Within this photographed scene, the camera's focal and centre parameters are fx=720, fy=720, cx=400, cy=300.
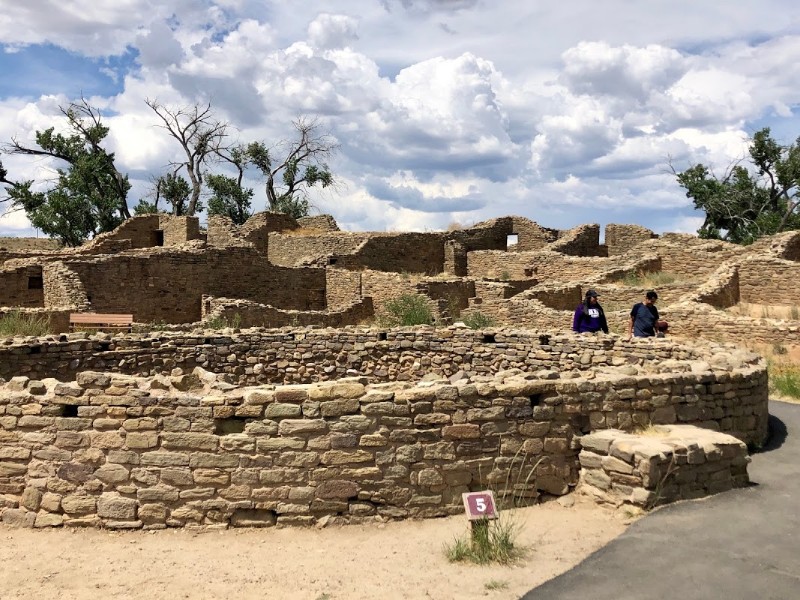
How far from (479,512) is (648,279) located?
20.3 meters

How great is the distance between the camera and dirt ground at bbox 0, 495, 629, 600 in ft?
17.9

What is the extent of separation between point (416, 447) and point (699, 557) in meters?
2.53

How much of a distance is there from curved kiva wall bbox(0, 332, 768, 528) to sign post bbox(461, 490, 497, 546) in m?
0.92

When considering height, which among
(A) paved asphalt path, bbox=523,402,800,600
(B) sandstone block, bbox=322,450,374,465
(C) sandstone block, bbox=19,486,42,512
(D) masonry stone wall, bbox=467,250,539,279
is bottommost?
(A) paved asphalt path, bbox=523,402,800,600

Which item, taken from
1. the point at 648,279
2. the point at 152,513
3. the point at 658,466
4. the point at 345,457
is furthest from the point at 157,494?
the point at 648,279

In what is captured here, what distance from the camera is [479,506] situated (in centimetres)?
585

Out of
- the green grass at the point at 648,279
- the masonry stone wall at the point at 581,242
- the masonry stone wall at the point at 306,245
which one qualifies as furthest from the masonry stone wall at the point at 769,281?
the masonry stone wall at the point at 306,245

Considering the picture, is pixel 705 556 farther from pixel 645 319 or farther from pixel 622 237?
pixel 622 237

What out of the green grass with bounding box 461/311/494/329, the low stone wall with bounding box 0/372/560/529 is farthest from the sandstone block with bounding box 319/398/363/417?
the green grass with bounding box 461/311/494/329

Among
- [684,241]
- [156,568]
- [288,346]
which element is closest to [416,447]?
[156,568]

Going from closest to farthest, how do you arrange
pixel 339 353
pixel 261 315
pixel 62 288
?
pixel 339 353 → pixel 261 315 → pixel 62 288

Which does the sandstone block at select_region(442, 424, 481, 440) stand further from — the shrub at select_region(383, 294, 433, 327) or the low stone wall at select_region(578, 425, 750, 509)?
the shrub at select_region(383, 294, 433, 327)

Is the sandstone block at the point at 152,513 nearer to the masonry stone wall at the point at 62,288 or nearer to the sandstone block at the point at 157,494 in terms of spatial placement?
the sandstone block at the point at 157,494

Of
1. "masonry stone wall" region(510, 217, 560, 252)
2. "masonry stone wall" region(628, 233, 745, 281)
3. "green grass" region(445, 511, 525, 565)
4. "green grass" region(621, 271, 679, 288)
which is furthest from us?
"masonry stone wall" region(510, 217, 560, 252)
